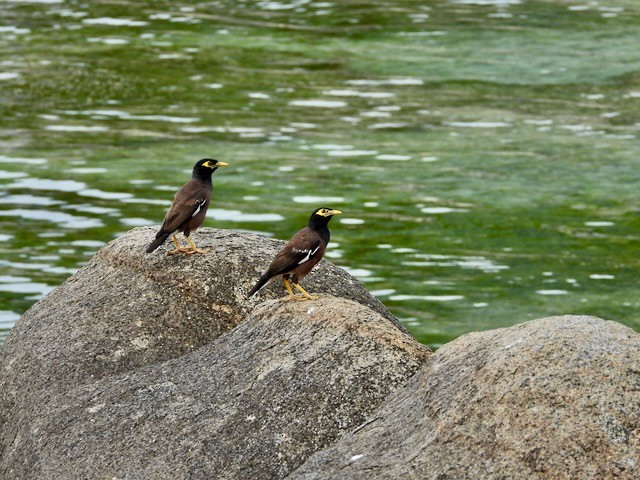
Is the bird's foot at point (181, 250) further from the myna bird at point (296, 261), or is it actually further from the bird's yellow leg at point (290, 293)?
the bird's yellow leg at point (290, 293)

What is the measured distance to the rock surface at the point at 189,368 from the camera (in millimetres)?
8547

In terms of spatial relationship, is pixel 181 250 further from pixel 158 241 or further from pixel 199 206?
pixel 199 206

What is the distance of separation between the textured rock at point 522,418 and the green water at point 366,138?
427 inches

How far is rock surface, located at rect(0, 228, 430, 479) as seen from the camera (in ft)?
28.0

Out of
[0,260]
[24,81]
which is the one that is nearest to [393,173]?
[0,260]

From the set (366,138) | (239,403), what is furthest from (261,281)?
(366,138)

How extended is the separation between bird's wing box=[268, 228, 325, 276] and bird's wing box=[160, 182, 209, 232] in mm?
1297

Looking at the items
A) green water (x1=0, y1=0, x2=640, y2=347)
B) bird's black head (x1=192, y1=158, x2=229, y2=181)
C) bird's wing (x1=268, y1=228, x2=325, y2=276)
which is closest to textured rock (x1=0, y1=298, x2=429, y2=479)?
bird's wing (x1=268, y1=228, x2=325, y2=276)

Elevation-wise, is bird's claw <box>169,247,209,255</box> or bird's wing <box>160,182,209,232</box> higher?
bird's wing <box>160,182,209,232</box>

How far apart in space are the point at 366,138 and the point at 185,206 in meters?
20.8

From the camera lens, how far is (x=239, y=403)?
8.77 metres

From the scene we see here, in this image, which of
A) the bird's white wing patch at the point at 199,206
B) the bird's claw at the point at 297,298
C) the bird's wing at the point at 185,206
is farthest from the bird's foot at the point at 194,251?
the bird's claw at the point at 297,298

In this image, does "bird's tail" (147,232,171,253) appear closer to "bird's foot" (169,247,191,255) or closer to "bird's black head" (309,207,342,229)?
"bird's foot" (169,247,191,255)

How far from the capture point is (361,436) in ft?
26.3
